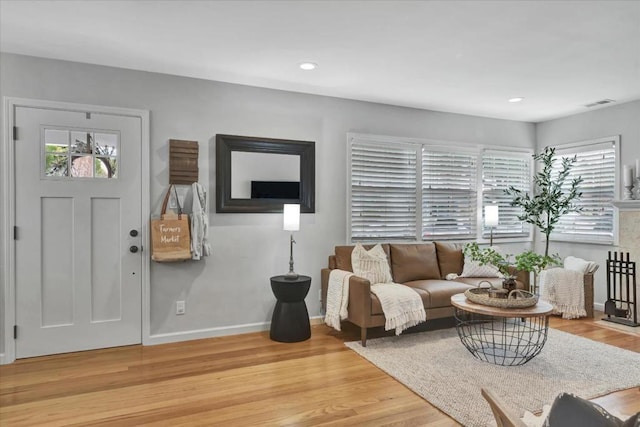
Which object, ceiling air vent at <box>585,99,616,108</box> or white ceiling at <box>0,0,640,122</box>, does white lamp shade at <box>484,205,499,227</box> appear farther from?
ceiling air vent at <box>585,99,616,108</box>

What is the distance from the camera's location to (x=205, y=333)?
Answer: 4.04 m

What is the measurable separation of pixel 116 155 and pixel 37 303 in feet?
4.77

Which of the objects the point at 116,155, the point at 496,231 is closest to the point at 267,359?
the point at 116,155

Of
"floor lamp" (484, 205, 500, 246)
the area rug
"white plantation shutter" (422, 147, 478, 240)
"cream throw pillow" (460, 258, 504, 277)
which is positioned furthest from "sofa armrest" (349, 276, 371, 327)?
"floor lamp" (484, 205, 500, 246)

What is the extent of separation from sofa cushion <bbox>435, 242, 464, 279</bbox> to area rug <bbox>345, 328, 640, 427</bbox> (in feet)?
3.35

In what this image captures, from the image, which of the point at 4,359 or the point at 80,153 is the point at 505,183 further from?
the point at 4,359

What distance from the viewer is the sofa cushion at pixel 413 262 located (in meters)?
4.52

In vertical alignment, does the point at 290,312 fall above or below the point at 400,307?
below

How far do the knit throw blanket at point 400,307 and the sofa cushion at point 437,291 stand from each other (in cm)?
15

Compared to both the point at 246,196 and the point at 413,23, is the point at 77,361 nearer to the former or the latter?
the point at 246,196

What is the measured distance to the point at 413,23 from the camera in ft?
9.24

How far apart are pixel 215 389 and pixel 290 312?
3.88 feet

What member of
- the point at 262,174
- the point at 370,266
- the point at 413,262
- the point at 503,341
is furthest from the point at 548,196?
the point at 262,174

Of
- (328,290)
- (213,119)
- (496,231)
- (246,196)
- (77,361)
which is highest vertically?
(213,119)
